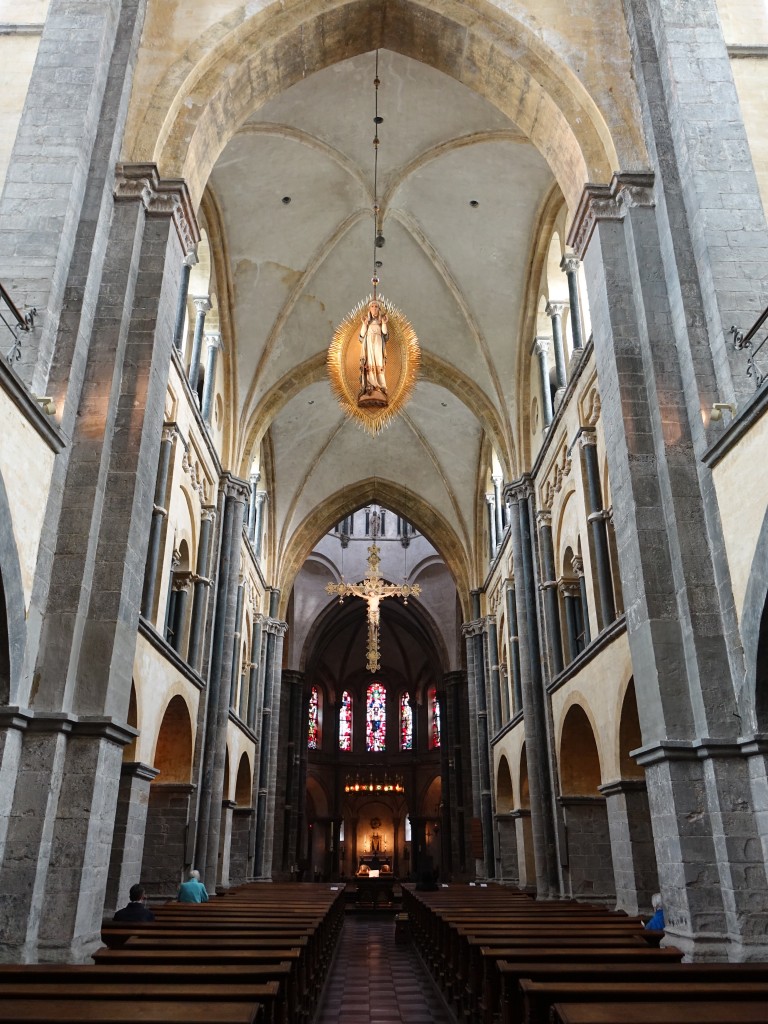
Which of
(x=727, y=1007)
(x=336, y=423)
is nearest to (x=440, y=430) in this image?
(x=336, y=423)

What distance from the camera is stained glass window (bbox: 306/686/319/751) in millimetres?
41469

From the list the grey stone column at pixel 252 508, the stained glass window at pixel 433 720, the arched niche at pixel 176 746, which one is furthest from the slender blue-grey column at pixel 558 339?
the stained glass window at pixel 433 720

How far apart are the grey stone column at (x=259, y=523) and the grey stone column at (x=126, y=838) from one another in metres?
13.0

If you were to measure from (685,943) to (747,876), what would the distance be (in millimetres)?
782

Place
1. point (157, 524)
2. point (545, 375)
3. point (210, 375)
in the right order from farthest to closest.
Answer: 1. point (545, 375)
2. point (210, 375)
3. point (157, 524)

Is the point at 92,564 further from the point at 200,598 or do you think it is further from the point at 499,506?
the point at 499,506

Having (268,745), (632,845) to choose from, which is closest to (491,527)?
(268,745)

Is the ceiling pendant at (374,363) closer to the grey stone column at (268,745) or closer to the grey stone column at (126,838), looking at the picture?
the grey stone column at (126,838)

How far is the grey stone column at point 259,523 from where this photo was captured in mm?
23967

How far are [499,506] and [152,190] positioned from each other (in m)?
15.2

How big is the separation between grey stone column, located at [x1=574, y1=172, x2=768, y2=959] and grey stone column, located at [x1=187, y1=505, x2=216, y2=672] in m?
8.90

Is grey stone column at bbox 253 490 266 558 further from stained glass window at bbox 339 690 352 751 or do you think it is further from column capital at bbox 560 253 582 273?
stained glass window at bbox 339 690 352 751

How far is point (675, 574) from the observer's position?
8555 millimetres

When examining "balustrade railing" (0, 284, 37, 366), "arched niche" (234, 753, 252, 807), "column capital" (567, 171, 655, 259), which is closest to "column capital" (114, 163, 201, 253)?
"balustrade railing" (0, 284, 37, 366)
